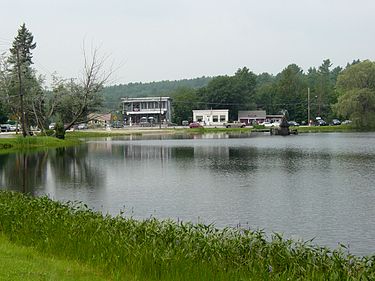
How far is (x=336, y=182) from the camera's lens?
2356 centimetres

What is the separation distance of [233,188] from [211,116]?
93.9m

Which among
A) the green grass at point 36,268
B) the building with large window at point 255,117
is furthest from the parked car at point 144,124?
Answer: the green grass at point 36,268

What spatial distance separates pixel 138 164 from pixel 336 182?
15457 mm

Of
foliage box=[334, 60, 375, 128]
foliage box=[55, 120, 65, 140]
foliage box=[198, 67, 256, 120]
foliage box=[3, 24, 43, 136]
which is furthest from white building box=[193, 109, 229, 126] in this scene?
foliage box=[55, 120, 65, 140]

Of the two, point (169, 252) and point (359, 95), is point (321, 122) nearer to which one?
point (359, 95)

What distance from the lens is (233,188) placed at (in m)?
22.0

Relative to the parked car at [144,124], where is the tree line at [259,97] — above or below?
above

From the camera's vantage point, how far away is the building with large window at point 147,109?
121688mm

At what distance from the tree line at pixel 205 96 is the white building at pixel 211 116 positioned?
8.60ft

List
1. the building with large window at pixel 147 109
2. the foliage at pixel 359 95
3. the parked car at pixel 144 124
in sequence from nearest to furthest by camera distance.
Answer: the foliage at pixel 359 95 < the parked car at pixel 144 124 < the building with large window at pixel 147 109

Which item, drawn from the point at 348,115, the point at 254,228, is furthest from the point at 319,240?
the point at 348,115

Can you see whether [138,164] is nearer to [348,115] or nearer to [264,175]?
[264,175]

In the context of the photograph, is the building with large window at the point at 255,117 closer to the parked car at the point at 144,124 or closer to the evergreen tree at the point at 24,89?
the parked car at the point at 144,124

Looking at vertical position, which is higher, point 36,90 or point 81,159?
point 36,90
